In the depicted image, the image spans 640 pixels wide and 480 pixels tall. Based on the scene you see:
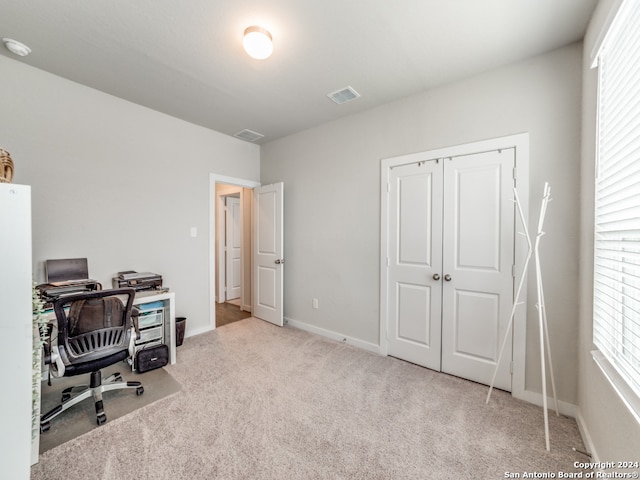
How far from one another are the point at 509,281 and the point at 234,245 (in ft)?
15.1

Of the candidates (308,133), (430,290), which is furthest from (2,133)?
(430,290)

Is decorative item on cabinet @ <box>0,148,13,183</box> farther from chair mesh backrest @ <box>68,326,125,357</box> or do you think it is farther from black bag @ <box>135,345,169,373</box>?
black bag @ <box>135,345,169,373</box>

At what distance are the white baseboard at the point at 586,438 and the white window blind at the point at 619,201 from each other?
63 centimetres

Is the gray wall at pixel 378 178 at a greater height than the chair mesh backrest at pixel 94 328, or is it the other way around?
the gray wall at pixel 378 178

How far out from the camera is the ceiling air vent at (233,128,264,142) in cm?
371

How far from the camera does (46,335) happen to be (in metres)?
1.79

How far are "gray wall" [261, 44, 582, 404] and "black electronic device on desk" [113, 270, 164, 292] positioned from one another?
1717mm

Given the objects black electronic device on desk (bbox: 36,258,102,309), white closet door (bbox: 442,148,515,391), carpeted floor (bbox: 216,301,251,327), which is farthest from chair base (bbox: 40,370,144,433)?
white closet door (bbox: 442,148,515,391)

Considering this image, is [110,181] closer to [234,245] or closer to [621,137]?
[234,245]

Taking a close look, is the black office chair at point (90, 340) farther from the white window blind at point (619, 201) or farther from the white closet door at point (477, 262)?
the white window blind at point (619, 201)

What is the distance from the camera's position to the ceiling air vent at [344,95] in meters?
2.63

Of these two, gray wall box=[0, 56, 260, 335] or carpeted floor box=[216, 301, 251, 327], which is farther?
carpeted floor box=[216, 301, 251, 327]

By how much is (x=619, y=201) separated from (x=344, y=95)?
2.30 meters

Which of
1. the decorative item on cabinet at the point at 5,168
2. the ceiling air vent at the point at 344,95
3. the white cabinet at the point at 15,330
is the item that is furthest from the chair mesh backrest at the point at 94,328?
the ceiling air vent at the point at 344,95
